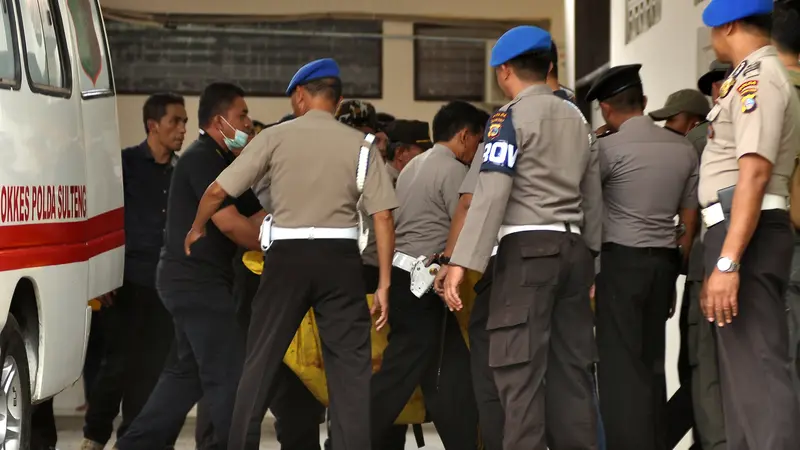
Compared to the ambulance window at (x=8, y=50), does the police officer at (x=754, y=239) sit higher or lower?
lower

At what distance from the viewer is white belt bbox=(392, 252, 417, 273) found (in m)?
6.30

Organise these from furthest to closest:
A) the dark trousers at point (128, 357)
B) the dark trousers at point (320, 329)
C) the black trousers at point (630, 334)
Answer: the dark trousers at point (128, 357) → the black trousers at point (630, 334) → the dark trousers at point (320, 329)

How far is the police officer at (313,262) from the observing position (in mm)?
5496

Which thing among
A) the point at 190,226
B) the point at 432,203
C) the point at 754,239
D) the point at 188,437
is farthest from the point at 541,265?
the point at 188,437

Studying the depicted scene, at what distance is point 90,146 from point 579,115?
83.5 inches

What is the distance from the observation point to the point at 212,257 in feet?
20.2

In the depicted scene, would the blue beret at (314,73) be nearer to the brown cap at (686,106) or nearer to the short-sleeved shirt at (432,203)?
the short-sleeved shirt at (432,203)

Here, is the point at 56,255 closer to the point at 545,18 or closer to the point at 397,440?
the point at 397,440

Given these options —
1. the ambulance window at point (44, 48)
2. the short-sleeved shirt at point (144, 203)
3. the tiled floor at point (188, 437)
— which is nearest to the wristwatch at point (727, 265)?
the ambulance window at point (44, 48)

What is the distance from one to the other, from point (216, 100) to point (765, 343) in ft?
9.63

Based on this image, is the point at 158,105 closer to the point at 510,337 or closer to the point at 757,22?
the point at 510,337

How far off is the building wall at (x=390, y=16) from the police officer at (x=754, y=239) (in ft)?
30.1

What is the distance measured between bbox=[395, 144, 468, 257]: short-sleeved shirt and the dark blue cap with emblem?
0.74 meters

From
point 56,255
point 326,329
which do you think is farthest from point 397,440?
point 56,255
